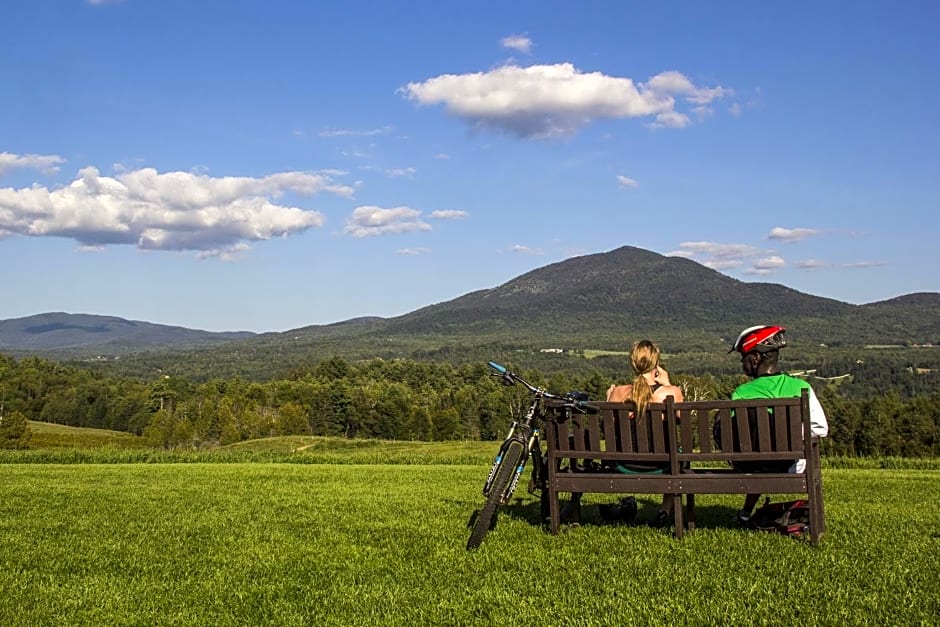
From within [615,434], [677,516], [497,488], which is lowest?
[677,516]

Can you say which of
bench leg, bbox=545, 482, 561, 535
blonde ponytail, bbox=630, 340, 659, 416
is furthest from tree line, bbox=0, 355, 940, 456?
bench leg, bbox=545, 482, 561, 535

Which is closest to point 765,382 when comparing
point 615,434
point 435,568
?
point 615,434

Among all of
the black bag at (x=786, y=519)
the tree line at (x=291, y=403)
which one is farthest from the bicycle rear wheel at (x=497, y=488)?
the tree line at (x=291, y=403)

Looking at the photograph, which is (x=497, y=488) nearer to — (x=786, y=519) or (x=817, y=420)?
(x=786, y=519)

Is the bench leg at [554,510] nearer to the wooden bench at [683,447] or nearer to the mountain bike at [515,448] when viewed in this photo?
the wooden bench at [683,447]

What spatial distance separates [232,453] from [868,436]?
5872cm

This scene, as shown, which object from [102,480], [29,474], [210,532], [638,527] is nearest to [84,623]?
[210,532]

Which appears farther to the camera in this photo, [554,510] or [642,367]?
[642,367]

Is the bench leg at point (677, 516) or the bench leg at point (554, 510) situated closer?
the bench leg at point (677, 516)

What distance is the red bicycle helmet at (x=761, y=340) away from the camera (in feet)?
25.6

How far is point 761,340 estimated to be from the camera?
780cm

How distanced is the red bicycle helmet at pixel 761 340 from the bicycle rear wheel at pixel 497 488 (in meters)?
2.35

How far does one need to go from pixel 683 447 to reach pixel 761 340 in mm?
1397

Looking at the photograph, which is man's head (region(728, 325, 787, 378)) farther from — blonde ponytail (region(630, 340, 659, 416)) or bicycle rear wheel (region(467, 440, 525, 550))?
bicycle rear wheel (region(467, 440, 525, 550))
